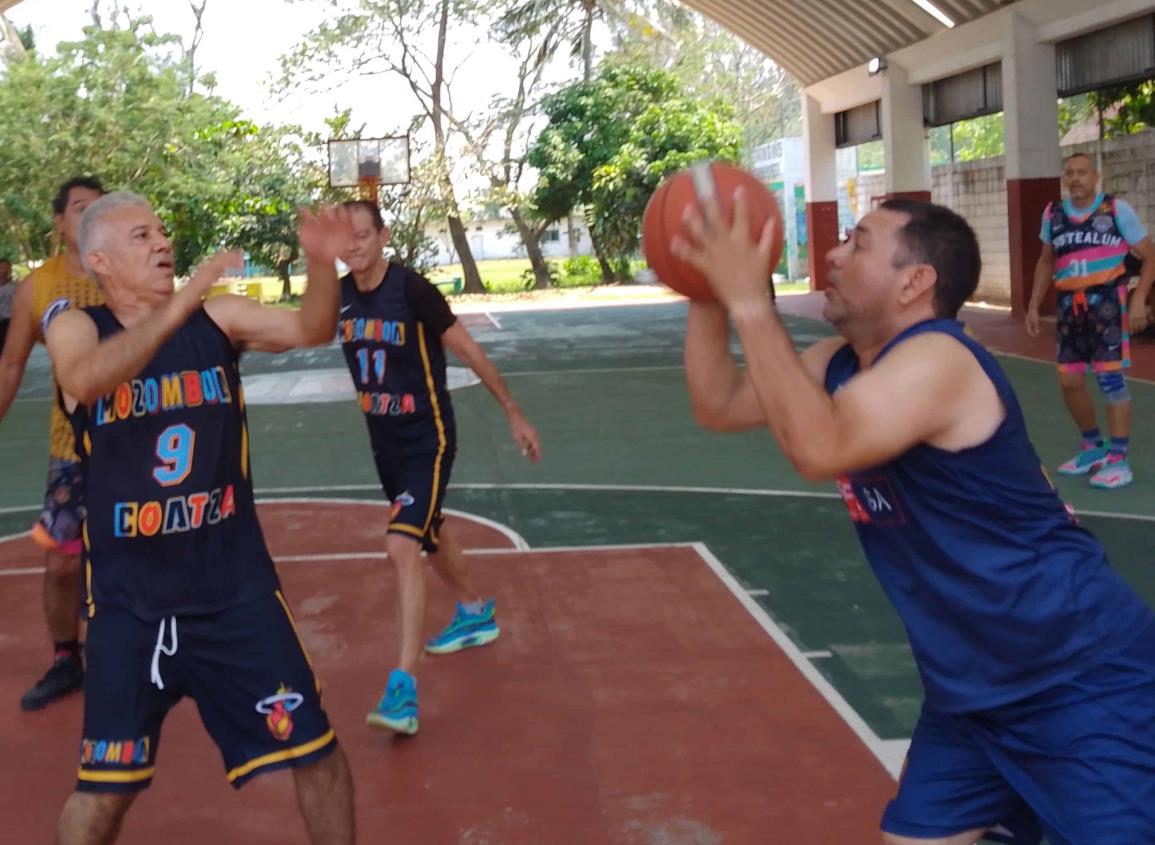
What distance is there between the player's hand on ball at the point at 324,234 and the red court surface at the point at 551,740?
1820 mm

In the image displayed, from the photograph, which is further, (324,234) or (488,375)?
(488,375)

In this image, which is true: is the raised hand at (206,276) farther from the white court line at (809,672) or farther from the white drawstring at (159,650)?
the white court line at (809,672)

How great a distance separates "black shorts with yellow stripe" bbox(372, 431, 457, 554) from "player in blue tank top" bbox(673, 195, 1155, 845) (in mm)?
2935

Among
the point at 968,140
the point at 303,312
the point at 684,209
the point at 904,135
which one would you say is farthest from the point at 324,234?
the point at 968,140

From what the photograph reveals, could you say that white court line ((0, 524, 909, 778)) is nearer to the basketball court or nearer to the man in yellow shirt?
the basketball court

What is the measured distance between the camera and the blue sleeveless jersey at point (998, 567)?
114 inches

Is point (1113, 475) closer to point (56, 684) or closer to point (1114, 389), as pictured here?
point (1114, 389)

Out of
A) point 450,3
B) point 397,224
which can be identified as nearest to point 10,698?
point 397,224

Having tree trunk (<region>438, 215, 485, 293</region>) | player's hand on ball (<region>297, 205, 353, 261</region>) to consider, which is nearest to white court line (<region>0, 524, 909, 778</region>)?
player's hand on ball (<region>297, 205, 353, 261</region>)

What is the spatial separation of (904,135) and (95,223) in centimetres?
2561

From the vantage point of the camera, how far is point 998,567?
9.61ft

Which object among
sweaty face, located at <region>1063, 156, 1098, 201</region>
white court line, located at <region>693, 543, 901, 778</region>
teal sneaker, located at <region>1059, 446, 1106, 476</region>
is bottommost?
white court line, located at <region>693, 543, 901, 778</region>

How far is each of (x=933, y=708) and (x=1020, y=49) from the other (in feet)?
68.6

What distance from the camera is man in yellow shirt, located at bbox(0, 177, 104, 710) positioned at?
5520mm
